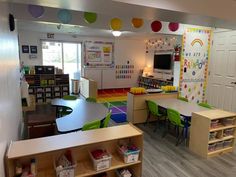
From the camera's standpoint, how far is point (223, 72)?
4.99m

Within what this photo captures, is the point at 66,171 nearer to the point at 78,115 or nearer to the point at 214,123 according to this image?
the point at 78,115

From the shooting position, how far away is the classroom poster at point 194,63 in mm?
5027

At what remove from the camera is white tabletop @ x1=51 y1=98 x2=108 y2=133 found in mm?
2486

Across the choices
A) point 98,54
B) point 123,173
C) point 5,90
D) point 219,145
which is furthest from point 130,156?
point 98,54

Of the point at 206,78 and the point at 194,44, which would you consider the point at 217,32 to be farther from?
the point at 206,78

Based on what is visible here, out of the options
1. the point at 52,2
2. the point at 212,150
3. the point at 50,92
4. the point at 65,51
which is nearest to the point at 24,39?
the point at 65,51

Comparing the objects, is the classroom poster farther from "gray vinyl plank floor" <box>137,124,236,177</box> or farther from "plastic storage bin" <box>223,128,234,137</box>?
"gray vinyl plank floor" <box>137,124,236,177</box>

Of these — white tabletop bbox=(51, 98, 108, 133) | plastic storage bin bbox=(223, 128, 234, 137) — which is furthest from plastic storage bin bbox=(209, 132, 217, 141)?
white tabletop bbox=(51, 98, 108, 133)

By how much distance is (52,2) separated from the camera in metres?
2.15

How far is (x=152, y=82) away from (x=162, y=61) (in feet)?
3.29

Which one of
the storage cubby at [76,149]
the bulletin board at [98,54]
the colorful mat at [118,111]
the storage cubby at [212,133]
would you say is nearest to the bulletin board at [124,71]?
the bulletin board at [98,54]

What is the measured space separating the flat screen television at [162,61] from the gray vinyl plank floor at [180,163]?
466 cm

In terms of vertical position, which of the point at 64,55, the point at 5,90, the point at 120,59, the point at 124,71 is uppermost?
the point at 64,55

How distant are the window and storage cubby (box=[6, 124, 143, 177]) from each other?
657 cm
